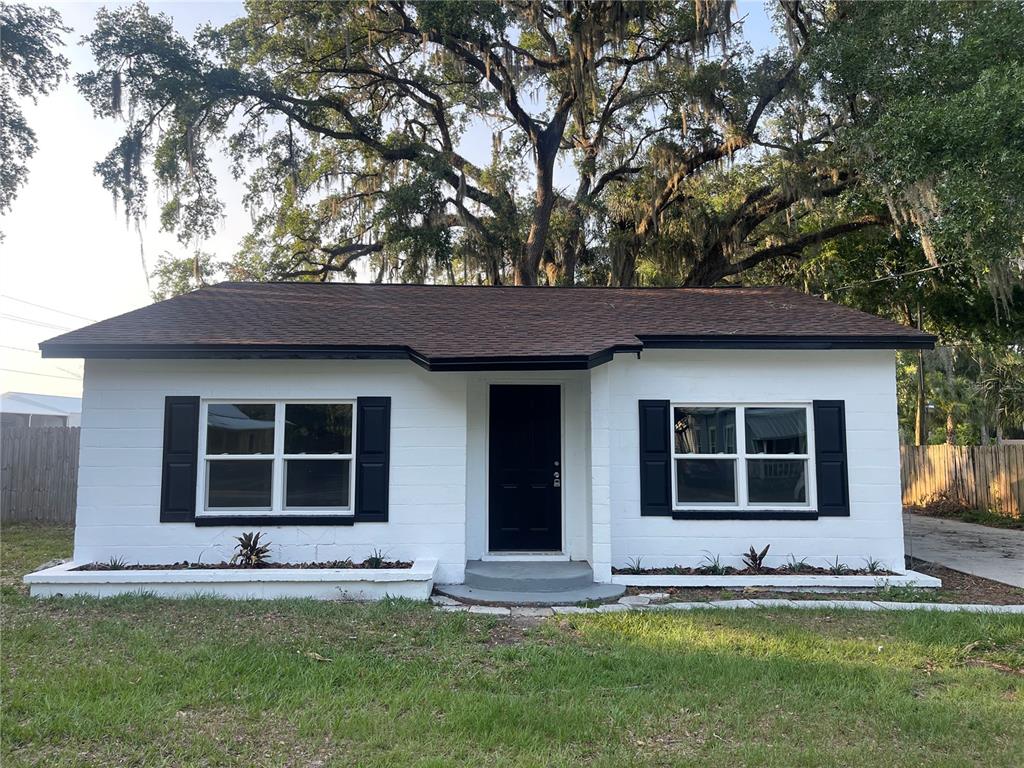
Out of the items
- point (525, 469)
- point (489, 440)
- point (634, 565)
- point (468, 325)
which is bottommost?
point (634, 565)

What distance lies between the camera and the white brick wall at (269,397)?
7.33m

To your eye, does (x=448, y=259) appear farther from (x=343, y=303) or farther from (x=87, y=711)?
(x=87, y=711)

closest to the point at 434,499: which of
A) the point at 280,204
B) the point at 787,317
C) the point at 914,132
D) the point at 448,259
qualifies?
the point at 787,317

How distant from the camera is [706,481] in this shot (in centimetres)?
797

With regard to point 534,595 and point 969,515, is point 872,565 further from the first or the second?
point 969,515

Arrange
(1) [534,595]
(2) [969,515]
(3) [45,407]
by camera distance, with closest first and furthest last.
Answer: (1) [534,595], (2) [969,515], (3) [45,407]

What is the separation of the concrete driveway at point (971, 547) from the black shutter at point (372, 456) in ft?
24.6

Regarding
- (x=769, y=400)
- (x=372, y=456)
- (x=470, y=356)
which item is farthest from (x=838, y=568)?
(x=372, y=456)

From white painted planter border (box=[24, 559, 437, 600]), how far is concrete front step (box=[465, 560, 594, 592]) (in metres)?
0.71

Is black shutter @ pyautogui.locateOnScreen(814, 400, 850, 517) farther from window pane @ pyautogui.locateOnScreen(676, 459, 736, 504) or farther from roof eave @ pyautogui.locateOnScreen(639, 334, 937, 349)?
window pane @ pyautogui.locateOnScreen(676, 459, 736, 504)

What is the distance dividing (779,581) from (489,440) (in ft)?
12.2

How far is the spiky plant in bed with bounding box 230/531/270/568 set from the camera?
23.4 ft

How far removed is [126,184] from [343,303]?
6.80 m

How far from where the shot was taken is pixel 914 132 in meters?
8.17
